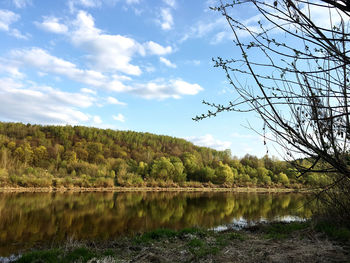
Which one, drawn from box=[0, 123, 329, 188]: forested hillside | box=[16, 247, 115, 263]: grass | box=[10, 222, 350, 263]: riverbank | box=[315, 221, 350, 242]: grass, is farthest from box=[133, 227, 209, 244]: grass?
box=[0, 123, 329, 188]: forested hillside

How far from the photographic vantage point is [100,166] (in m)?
50.8

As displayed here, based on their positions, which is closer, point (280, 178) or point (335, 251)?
point (335, 251)

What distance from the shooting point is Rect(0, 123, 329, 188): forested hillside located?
37.9 meters

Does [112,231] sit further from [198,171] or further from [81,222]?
[198,171]

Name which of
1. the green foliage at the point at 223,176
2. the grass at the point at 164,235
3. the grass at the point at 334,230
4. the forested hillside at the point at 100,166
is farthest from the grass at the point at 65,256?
the green foliage at the point at 223,176

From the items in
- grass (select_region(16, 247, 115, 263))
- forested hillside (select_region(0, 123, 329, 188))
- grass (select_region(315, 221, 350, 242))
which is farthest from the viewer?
forested hillside (select_region(0, 123, 329, 188))

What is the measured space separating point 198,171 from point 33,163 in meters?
36.6

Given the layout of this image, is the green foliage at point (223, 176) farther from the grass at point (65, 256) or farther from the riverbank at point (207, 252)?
the grass at point (65, 256)

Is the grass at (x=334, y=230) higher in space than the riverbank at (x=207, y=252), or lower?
higher

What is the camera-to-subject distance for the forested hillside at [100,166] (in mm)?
37862

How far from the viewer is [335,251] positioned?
583 cm

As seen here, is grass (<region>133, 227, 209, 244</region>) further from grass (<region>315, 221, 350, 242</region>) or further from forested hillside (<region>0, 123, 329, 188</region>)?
forested hillside (<region>0, 123, 329, 188</region>)

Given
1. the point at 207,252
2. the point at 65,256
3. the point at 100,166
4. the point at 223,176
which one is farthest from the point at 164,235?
the point at 223,176

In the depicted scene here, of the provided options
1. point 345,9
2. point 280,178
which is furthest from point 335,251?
point 280,178
